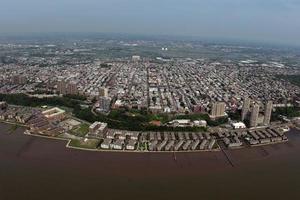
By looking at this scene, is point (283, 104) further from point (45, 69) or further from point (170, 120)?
point (45, 69)

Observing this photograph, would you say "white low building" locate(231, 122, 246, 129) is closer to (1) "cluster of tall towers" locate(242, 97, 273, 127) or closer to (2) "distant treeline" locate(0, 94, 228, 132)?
(1) "cluster of tall towers" locate(242, 97, 273, 127)

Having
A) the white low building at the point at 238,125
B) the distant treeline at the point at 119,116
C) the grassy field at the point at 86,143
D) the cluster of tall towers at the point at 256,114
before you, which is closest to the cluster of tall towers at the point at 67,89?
the distant treeline at the point at 119,116

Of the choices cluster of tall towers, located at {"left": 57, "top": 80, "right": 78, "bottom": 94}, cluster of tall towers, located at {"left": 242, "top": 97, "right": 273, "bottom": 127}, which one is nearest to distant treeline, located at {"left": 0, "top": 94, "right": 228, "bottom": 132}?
cluster of tall towers, located at {"left": 242, "top": 97, "right": 273, "bottom": 127}

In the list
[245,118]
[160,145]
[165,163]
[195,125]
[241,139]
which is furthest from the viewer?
[245,118]

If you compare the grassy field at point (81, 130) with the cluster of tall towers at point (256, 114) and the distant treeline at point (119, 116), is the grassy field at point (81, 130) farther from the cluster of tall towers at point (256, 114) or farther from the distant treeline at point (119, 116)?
the cluster of tall towers at point (256, 114)

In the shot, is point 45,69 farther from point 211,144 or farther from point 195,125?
point 211,144

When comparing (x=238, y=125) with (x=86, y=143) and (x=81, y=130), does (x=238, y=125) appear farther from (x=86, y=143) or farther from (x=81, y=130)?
(x=81, y=130)

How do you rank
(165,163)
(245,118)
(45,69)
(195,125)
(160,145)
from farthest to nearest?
(45,69) → (245,118) → (195,125) → (160,145) → (165,163)

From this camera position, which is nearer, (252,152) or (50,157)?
(50,157)

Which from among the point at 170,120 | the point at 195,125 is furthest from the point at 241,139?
the point at 170,120

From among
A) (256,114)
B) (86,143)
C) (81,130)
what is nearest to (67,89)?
(81,130)

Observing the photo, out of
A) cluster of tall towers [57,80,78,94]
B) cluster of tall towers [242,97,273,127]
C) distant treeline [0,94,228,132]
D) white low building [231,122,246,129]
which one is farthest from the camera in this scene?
cluster of tall towers [57,80,78,94]
